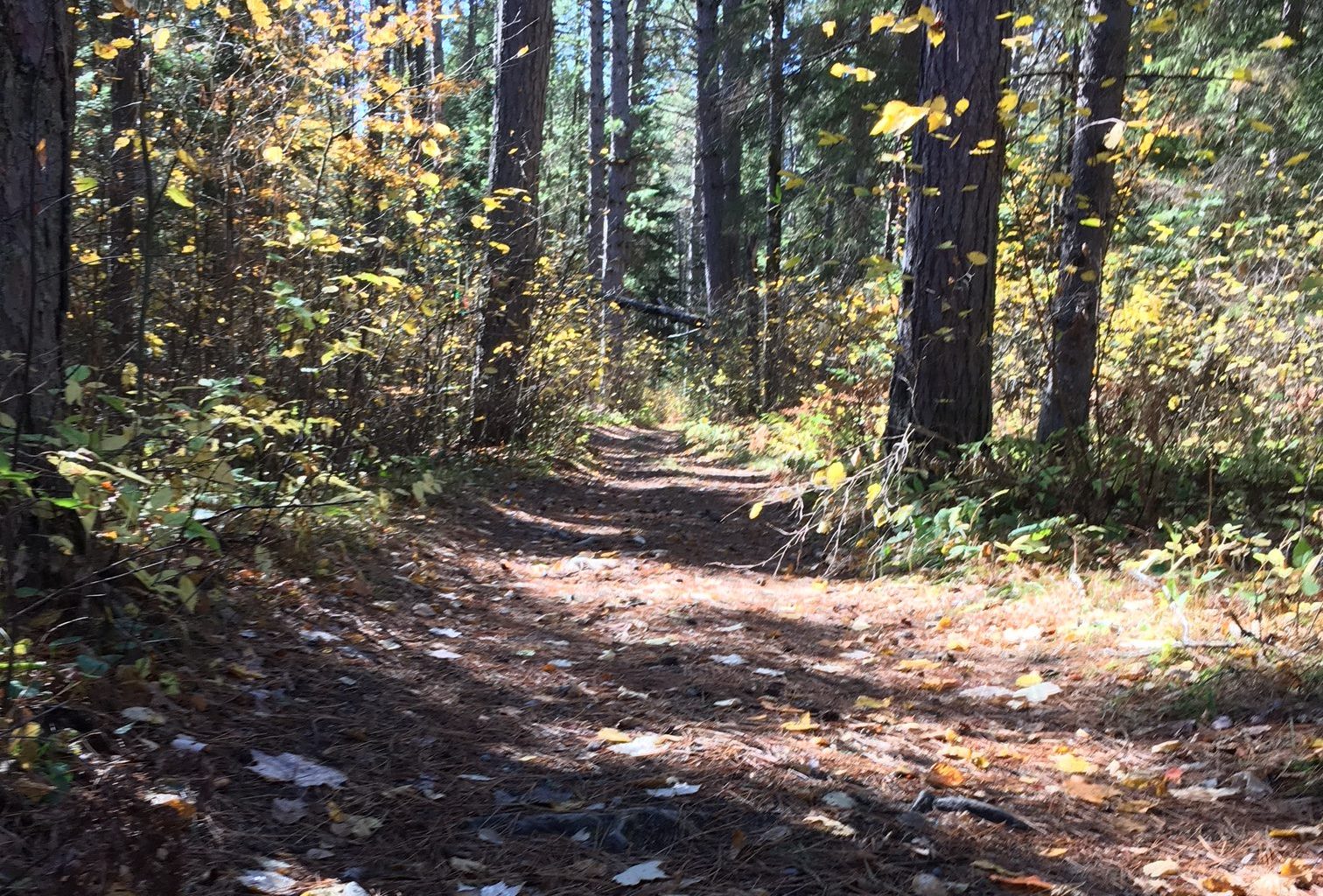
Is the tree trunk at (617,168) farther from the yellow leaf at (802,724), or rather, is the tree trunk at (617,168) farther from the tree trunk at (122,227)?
the yellow leaf at (802,724)

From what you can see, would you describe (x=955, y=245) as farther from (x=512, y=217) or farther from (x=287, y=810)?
(x=287, y=810)

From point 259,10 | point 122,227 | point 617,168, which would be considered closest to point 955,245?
point 259,10

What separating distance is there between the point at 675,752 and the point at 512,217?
23.0 ft

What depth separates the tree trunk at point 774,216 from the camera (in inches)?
513

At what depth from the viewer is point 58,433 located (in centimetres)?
275

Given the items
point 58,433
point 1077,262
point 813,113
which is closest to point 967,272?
point 1077,262

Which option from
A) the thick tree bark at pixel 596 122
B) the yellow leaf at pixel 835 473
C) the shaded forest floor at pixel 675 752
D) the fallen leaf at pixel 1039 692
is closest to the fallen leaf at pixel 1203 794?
the shaded forest floor at pixel 675 752

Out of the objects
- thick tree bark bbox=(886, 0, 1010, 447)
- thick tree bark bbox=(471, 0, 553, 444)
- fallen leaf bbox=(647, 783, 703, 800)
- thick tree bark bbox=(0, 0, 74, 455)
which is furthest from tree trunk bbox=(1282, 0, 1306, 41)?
thick tree bark bbox=(0, 0, 74, 455)

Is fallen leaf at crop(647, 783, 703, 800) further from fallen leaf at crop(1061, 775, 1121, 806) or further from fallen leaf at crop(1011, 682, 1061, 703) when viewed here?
fallen leaf at crop(1011, 682, 1061, 703)

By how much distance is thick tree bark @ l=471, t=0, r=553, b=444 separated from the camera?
345 inches

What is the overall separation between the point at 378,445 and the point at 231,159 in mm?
2346

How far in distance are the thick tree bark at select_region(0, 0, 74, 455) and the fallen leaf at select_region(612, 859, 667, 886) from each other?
204 cm

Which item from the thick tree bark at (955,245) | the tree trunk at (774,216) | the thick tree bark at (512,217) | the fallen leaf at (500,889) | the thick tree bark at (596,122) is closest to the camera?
the fallen leaf at (500,889)

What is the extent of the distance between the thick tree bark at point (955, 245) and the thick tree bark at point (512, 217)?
3.72 metres
